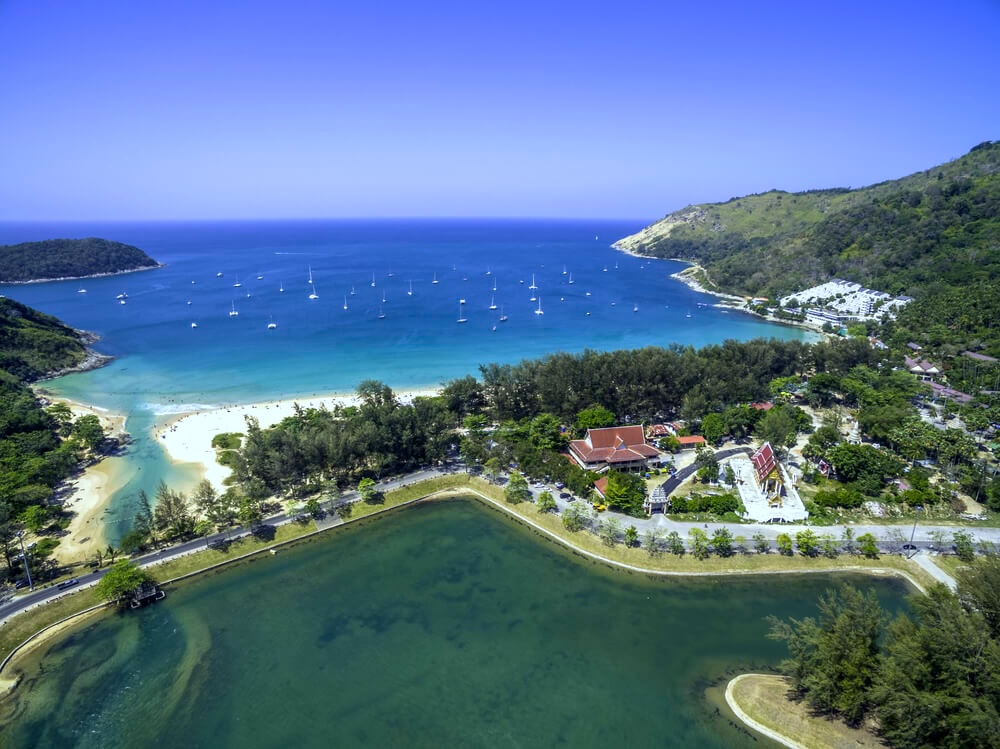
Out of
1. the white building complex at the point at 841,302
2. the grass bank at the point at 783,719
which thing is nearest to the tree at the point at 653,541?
the grass bank at the point at 783,719

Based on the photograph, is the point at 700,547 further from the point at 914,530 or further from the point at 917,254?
the point at 917,254

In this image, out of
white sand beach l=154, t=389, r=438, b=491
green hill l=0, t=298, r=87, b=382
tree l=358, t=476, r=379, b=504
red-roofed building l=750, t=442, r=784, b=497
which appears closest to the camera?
red-roofed building l=750, t=442, r=784, b=497

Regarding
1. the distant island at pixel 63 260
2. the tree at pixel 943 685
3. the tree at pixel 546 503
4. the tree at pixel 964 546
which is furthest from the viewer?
the distant island at pixel 63 260

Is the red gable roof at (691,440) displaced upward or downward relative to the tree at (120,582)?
upward

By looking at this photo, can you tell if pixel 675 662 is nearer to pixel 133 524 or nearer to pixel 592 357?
pixel 592 357

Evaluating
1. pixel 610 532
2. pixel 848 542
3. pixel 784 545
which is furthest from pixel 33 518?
pixel 848 542

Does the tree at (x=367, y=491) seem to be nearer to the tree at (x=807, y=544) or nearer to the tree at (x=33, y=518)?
the tree at (x=33, y=518)

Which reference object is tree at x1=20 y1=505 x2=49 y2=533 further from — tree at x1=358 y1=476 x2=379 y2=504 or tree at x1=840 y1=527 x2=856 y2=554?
tree at x1=840 y1=527 x2=856 y2=554

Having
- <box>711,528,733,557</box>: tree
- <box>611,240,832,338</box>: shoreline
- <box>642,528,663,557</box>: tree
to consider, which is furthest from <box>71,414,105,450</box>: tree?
<box>611,240,832,338</box>: shoreline
